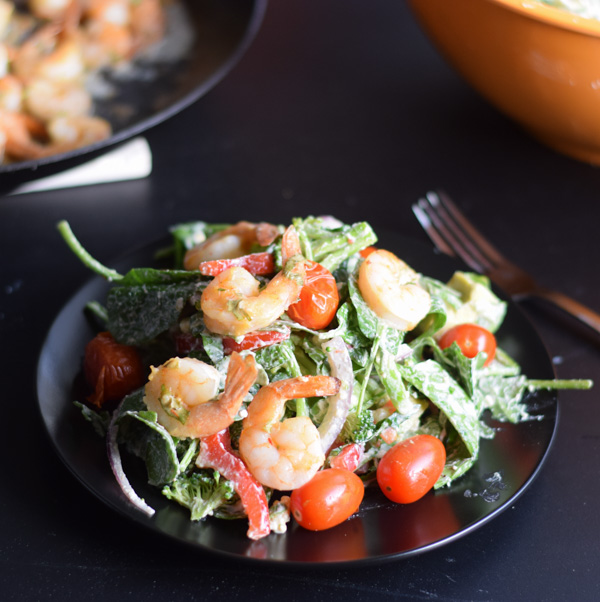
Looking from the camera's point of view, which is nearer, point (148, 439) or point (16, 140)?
point (148, 439)

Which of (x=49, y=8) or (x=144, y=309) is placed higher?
(x=49, y=8)

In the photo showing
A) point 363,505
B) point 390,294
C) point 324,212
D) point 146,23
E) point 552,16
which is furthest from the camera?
point 146,23

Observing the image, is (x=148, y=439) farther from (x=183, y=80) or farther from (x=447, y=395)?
(x=183, y=80)

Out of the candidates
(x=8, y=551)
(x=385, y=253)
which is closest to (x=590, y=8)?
(x=385, y=253)

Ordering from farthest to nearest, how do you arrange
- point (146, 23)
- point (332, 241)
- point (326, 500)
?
point (146, 23) → point (332, 241) → point (326, 500)

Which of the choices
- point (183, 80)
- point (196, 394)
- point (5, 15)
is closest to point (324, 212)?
point (183, 80)

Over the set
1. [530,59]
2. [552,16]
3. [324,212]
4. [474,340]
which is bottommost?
[324,212]

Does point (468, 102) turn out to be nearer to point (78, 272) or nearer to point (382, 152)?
point (382, 152)
